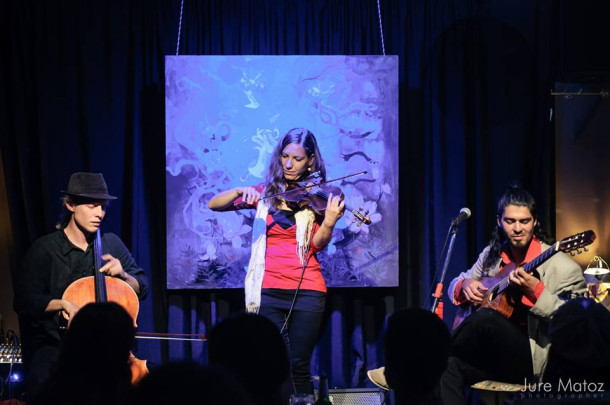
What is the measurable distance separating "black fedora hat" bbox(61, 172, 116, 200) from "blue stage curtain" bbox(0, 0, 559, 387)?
29.8 inches

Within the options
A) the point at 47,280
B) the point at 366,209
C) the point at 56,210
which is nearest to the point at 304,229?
the point at 366,209

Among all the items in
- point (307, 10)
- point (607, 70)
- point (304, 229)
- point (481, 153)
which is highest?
point (307, 10)

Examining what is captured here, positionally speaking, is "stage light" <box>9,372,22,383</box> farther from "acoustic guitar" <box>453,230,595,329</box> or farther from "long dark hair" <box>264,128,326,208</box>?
"acoustic guitar" <box>453,230,595,329</box>

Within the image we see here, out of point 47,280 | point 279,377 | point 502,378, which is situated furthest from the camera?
point 47,280

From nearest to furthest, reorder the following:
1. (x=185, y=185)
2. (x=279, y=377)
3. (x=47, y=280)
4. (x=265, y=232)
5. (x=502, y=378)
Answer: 1. (x=279, y=377)
2. (x=502, y=378)
3. (x=47, y=280)
4. (x=265, y=232)
5. (x=185, y=185)

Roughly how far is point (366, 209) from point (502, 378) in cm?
161

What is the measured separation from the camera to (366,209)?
5.04 m

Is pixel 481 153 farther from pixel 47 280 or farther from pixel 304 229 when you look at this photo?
pixel 47 280

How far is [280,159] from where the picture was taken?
4555 millimetres

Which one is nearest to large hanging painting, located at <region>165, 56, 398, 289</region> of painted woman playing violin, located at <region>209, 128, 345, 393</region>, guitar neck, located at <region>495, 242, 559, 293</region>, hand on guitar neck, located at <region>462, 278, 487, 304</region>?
painted woman playing violin, located at <region>209, 128, 345, 393</region>

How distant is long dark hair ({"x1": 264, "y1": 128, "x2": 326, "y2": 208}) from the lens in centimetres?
448

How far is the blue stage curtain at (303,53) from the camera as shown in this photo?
5043 millimetres

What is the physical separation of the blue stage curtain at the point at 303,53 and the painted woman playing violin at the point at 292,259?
85 centimetres

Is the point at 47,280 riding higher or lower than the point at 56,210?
lower
